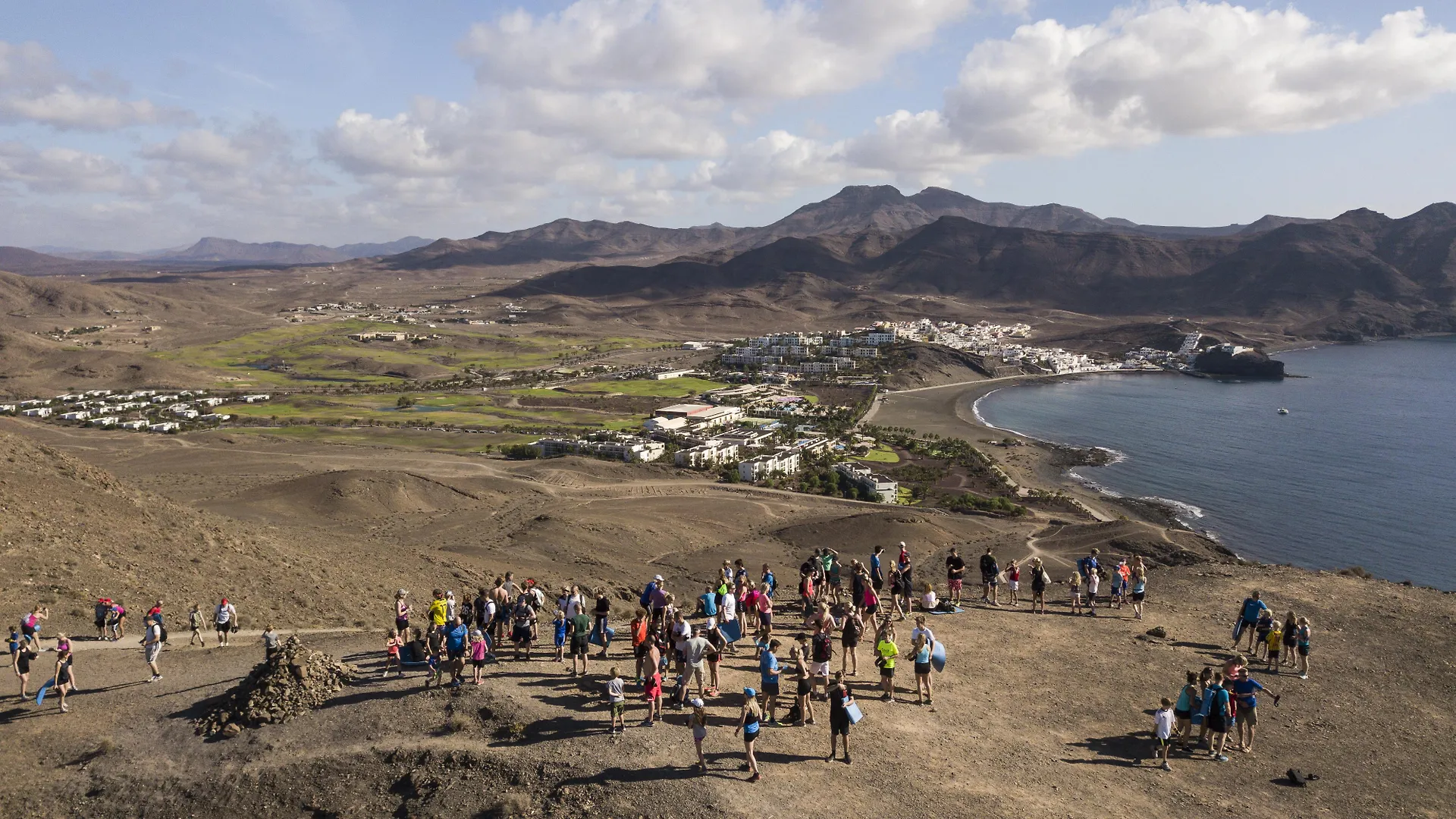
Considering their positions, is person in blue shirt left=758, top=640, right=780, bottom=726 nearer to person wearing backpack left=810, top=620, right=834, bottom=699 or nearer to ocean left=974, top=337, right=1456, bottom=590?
person wearing backpack left=810, top=620, right=834, bottom=699

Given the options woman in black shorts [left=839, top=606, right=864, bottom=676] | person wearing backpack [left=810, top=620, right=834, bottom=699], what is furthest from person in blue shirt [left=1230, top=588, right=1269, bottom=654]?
person wearing backpack [left=810, top=620, right=834, bottom=699]

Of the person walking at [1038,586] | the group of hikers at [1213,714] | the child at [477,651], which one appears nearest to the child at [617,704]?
the child at [477,651]

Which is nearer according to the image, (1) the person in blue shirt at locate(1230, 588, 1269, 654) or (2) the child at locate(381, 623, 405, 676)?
(2) the child at locate(381, 623, 405, 676)

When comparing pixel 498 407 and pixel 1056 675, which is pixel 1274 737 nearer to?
pixel 1056 675

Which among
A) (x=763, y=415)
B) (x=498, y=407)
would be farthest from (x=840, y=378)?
(x=498, y=407)

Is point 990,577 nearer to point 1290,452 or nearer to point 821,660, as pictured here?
point 821,660

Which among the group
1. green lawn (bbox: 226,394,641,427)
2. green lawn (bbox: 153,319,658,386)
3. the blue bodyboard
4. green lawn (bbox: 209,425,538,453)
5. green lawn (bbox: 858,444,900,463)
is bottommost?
green lawn (bbox: 858,444,900,463)
